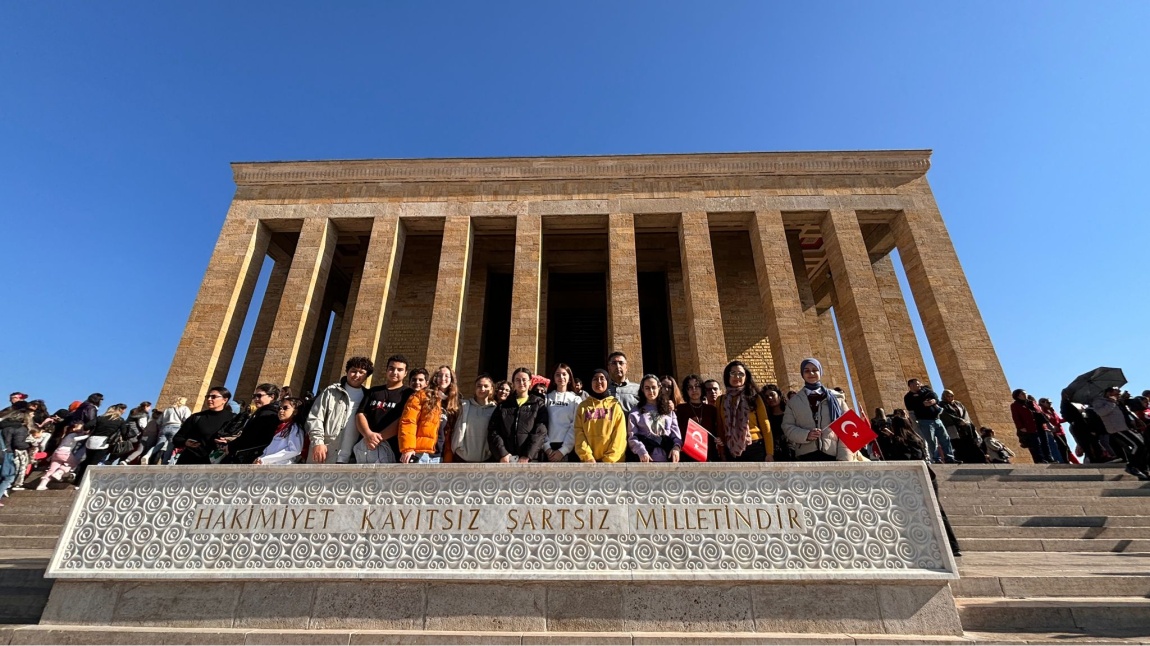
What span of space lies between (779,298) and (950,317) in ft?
13.3

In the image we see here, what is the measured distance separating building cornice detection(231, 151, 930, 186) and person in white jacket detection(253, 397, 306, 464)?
11.2 m

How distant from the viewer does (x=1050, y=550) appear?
5.57m

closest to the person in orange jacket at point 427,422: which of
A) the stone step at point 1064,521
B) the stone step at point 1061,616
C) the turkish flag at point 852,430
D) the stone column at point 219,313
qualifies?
the turkish flag at point 852,430

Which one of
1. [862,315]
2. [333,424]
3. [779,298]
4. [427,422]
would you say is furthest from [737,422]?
[862,315]

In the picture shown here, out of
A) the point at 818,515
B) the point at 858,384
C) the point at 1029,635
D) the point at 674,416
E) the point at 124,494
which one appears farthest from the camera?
the point at 858,384

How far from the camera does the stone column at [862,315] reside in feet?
40.2

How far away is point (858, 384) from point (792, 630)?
11.7m

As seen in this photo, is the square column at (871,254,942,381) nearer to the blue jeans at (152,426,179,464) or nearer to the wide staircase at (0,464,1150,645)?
the wide staircase at (0,464,1150,645)

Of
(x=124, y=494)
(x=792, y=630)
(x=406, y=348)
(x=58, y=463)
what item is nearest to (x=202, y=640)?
(x=124, y=494)

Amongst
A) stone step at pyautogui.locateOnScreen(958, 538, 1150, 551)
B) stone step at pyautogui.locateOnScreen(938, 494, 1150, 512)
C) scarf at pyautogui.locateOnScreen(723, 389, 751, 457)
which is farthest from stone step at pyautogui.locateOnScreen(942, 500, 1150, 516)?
scarf at pyautogui.locateOnScreen(723, 389, 751, 457)

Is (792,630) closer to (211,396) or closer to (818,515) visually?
(818,515)

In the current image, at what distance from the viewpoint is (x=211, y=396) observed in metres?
5.49

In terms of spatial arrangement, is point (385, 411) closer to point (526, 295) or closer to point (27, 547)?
point (27, 547)

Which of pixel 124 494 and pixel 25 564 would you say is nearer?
pixel 124 494
